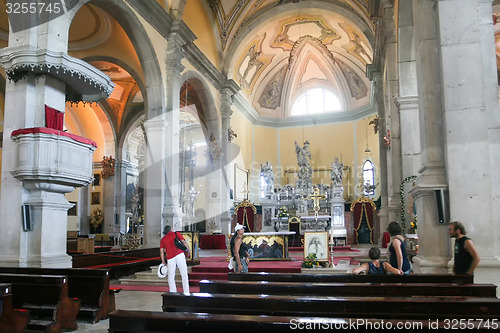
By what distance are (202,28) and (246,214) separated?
878 cm

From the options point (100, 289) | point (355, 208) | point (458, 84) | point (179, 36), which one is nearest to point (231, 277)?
point (100, 289)

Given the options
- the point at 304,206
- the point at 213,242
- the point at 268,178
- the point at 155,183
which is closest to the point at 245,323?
the point at 155,183

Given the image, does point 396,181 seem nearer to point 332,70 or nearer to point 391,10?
Result: point 391,10

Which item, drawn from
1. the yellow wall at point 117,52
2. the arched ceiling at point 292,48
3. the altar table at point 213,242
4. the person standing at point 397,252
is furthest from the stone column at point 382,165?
the person standing at point 397,252

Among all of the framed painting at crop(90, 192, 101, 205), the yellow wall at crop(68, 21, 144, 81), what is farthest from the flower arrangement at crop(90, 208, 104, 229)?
the yellow wall at crop(68, 21, 144, 81)

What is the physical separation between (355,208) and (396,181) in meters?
7.76

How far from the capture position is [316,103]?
2794 centimetres

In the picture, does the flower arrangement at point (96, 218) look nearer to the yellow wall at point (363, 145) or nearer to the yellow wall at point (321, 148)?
Result: the yellow wall at point (321, 148)

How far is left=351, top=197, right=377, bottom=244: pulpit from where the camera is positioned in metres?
19.7

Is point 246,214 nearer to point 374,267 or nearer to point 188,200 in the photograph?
point 188,200

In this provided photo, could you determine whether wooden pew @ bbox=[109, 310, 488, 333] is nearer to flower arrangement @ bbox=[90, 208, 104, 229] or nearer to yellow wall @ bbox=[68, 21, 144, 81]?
yellow wall @ bbox=[68, 21, 144, 81]

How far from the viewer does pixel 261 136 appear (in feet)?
89.5

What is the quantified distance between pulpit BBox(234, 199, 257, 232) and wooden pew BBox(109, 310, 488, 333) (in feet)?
59.9

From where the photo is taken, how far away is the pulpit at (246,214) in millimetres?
21250
